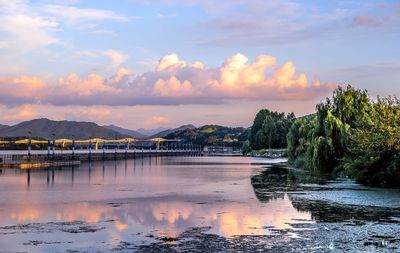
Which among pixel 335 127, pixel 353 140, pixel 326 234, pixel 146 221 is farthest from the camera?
pixel 335 127

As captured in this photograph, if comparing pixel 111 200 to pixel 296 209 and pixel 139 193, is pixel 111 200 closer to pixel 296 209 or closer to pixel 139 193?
pixel 139 193

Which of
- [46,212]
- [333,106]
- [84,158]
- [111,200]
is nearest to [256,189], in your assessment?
[111,200]

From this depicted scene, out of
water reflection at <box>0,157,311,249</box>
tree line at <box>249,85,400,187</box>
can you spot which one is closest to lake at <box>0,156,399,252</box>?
water reflection at <box>0,157,311,249</box>

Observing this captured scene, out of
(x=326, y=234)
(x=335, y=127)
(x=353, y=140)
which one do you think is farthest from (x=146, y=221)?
→ (x=335, y=127)

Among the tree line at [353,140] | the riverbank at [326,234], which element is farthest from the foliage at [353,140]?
the riverbank at [326,234]

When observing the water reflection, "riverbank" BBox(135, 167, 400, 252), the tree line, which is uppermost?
the tree line

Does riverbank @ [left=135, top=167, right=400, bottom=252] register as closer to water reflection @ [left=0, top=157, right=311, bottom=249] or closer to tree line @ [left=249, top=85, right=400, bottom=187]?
water reflection @ [left=0, top=157, right=311, bottom=249]

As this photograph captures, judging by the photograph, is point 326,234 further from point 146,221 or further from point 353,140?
point 353,140

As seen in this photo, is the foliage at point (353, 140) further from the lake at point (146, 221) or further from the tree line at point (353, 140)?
the lake at point (146, 221)

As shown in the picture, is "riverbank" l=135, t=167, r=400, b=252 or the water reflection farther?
the water reflection

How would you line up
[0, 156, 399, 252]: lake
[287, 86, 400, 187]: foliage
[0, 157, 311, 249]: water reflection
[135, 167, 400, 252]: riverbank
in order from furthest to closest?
1. [287, 86, 400, 187]: foliage
2. [0, 157, 311, 249]: water reflection
3. [0, 156, 399, 252]: lake
4. [135, 167, 400, 252]: riverbank


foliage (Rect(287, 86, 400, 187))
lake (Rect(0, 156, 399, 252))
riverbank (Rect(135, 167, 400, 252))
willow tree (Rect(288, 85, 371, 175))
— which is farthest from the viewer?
willow tree (Rect(288, 85, 371, 175))

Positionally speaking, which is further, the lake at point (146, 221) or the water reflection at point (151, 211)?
the water reflection at point (151, 211)

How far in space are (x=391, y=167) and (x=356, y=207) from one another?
621 inches
